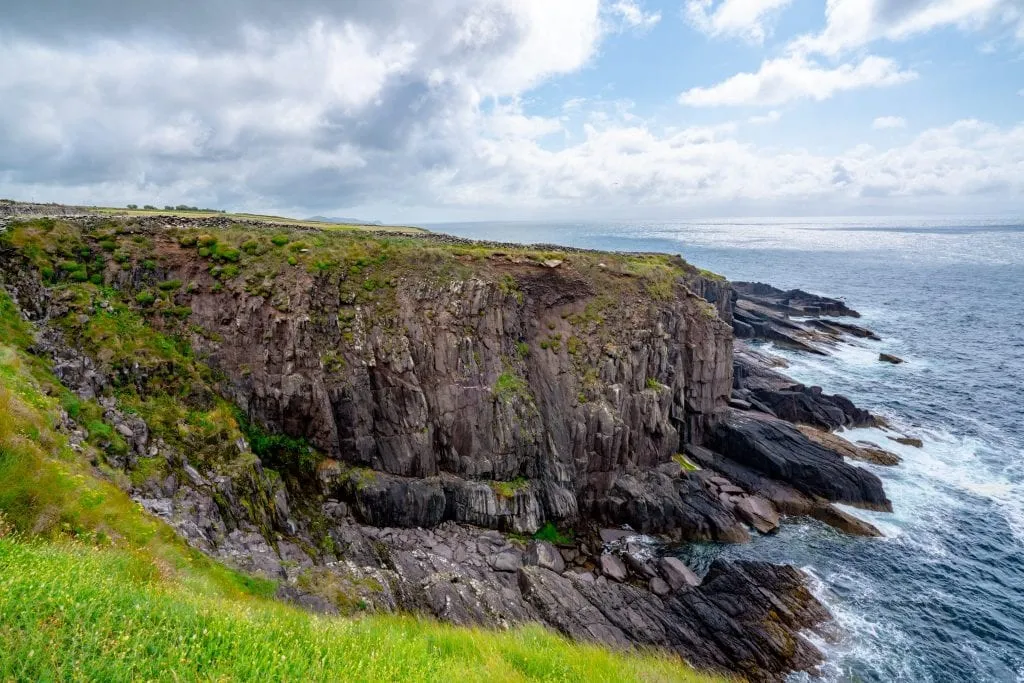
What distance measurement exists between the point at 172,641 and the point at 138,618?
0.76 meters

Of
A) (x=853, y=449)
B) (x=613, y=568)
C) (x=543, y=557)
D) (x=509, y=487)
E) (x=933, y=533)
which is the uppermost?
(x=509, y=487)

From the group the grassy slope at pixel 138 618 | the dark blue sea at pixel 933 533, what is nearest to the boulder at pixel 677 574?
the dark blue sea at pixel 933 533

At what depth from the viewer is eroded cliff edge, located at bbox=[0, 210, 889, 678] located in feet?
76.5

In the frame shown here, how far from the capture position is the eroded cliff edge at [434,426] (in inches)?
918

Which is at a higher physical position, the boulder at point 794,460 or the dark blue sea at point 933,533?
the boulder at point 794,460

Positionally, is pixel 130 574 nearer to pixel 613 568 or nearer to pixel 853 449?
pixel 613 568

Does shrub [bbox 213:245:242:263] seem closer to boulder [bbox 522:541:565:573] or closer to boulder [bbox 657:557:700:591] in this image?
boulder [bbox 522:541:565:573]

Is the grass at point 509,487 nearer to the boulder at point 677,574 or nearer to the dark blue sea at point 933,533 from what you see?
the boulder at point 677,574

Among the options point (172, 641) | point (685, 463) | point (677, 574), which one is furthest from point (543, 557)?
point (172, 641)

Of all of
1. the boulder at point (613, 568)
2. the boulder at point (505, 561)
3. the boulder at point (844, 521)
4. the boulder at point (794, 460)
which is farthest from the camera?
the boulder at point (794, 460)

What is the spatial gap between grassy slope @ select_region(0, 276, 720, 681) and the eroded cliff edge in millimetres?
4397

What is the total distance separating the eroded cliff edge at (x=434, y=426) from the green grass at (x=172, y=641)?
990cm

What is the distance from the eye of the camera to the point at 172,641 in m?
7.52

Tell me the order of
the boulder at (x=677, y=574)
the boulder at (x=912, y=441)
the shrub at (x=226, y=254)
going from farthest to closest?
the boulder at (x=912, y=441), the shrub at (x=226, y=254), the boulder at (x=677, y=574)
